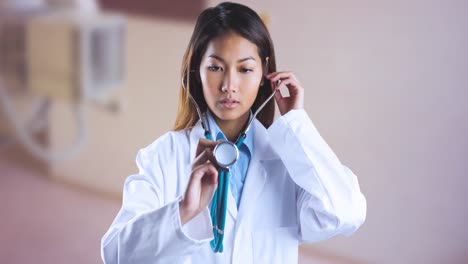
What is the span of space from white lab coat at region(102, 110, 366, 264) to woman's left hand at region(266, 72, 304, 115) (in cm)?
2

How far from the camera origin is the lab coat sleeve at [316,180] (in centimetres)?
71

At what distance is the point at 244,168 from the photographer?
2.50ft

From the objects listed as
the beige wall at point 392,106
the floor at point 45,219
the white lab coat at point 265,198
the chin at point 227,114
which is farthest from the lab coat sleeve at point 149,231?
the floor at point 45,219

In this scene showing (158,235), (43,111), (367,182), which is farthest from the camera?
(43,111)

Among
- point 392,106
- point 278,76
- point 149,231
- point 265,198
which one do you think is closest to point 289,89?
point 278,76

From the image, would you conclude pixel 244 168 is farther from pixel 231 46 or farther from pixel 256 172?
pixel 231 46

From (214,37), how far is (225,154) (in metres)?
0.15

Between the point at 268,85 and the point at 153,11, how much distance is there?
26.5 inches

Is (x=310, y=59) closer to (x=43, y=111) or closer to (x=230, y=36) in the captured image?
(x=230, y=36)

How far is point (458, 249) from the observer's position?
116 centimetres

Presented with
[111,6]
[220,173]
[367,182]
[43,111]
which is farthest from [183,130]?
[43,111]

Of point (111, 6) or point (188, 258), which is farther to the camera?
point (111, 6)

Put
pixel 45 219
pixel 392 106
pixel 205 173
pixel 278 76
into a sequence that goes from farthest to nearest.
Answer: pixel 45 219 < pixel 392 106 < pixel 278 76 < pixel 205 173

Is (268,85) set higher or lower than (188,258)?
higher
